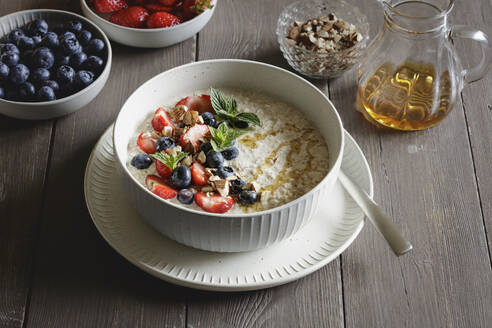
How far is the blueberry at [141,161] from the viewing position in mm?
1134

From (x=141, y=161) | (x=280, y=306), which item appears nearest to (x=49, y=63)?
(x=141, y=161)

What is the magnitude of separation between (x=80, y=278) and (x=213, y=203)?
33cm

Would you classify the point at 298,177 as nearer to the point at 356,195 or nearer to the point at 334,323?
the point at 356,195

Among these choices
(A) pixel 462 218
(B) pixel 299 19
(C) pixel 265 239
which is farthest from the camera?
(B) pixel 299 19

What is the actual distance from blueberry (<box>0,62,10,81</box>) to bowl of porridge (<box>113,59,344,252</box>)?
→ 400 millimetres

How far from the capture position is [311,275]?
1.18 metres

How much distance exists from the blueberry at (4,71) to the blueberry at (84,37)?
0.20m

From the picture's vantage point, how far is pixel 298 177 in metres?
1.16

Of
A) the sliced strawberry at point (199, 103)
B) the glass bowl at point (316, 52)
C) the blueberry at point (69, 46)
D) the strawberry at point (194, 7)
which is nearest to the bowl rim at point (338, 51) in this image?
the glass bowl at point (316, 52)

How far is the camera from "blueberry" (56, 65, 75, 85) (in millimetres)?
1407

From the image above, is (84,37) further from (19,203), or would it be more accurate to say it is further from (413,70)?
(413,70)

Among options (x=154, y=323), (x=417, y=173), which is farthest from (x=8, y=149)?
(x=417, y=173)

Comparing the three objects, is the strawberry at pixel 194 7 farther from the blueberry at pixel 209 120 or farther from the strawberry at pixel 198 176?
the strawberry at pixel 198 176

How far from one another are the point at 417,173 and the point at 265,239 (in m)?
0.50
